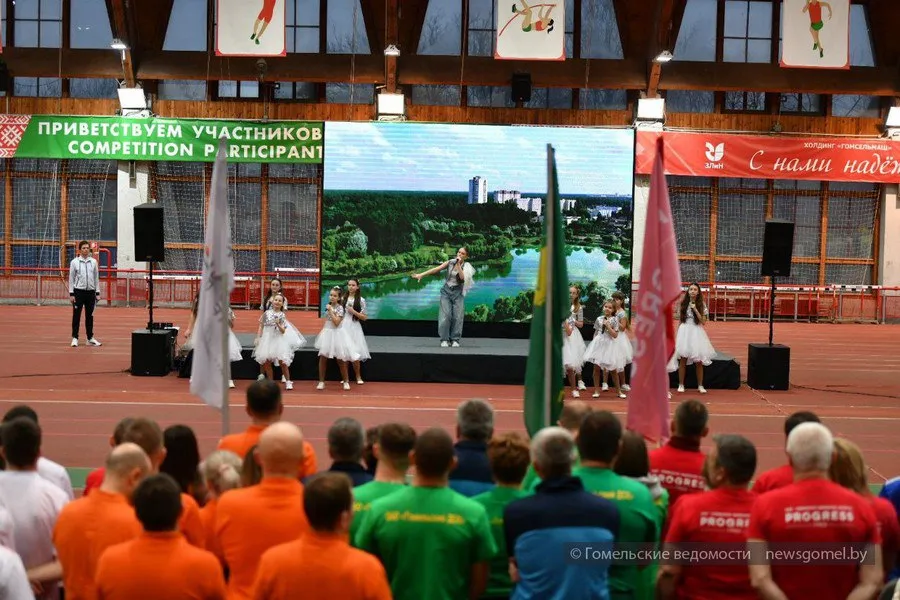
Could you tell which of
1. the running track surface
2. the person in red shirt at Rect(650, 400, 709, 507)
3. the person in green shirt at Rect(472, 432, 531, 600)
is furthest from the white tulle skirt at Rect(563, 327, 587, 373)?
the person in green shirt at Rect(472, 432, 531, 600)

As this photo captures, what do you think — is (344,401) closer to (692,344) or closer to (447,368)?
(447,368)

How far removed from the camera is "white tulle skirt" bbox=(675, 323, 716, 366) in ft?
52.9

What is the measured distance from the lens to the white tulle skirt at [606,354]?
1587 centimetres

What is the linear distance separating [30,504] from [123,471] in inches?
25.5

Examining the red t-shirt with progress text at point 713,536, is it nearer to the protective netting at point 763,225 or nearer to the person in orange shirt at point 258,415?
the person in orange shirt at point 258,415

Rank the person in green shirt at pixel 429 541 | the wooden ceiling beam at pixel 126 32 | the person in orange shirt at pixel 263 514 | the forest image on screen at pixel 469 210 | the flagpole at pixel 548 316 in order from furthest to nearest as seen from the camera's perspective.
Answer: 1. the wooden ceiling beam at pixel 126 32
2. the forest image on screen at pixel 469 210
3. the flagpole at pixel 548 316
4. the person in orange shirt at pixel 263 514
5. the person in green shirt at pixel 429 541

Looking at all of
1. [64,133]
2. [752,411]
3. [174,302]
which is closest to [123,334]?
[174,302]

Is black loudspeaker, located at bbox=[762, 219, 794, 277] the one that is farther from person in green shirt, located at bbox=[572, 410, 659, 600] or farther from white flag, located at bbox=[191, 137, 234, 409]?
person in green shirt, located at bbox=[572, 410, 659, 600]

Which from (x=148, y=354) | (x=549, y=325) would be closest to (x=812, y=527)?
(x=549, y=325)

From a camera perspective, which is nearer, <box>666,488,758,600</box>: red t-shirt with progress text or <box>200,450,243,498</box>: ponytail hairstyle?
<box>666,488,758,600</box>: red t-shirt with progress text

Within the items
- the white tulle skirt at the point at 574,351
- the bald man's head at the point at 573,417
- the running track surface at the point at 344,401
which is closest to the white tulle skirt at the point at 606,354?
the white tulle skirt at the point at 574,351

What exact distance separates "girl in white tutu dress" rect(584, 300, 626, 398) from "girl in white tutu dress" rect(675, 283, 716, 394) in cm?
96

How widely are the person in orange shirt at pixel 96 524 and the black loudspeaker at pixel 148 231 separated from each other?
11942 millimetres

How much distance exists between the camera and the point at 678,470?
571 centimetres
